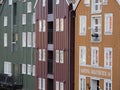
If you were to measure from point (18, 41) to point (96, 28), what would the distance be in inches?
826

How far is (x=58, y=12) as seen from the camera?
62.6 meters

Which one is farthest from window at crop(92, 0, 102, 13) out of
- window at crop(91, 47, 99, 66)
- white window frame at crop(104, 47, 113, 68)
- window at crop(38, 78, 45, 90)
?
window at crop(38, 78, 45, 90)

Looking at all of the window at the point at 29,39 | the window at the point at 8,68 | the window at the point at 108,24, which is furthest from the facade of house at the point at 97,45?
the window at the point at 8,68

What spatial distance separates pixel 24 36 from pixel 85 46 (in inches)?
663

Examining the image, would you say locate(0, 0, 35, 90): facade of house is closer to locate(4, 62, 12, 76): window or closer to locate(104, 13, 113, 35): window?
A: locate(4, 62, 12, 76): window

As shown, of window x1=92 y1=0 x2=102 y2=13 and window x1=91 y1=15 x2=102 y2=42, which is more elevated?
window x1=92 y1=0 x2=102 y2=13

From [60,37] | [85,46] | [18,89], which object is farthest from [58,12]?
[18,89]

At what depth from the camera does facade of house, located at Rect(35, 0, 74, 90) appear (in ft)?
198

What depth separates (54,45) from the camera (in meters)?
63.7

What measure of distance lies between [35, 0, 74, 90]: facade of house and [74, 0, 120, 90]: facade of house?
100 cm

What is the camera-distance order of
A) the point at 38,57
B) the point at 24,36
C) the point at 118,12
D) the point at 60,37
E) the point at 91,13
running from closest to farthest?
the point at 118,12, the point at 91,13, the point at 60,37, the point at 38,57, the point at 24,36

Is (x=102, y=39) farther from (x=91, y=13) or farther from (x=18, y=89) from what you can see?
(x=18, y=89)

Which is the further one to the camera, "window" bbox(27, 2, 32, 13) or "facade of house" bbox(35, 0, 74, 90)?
"window" bbox(27, 2, 32, 13)

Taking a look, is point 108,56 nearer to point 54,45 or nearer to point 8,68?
point 54,45
